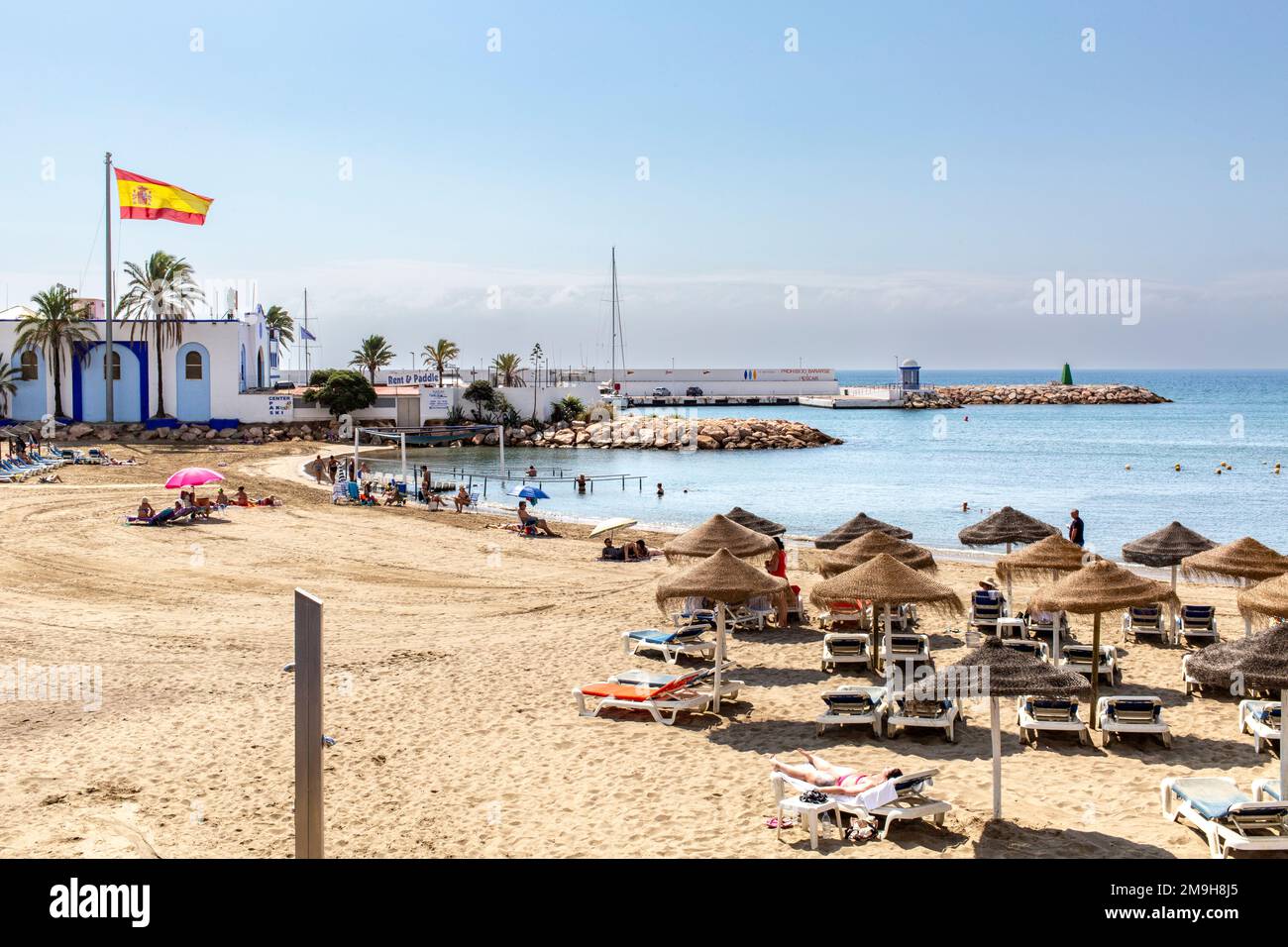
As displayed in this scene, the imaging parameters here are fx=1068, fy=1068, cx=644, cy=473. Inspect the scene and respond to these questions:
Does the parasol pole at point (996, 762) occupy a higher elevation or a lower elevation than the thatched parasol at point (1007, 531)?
lower

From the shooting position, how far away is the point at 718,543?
1526 cm

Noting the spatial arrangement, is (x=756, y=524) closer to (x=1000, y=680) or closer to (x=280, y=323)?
(x=1000, y=680)

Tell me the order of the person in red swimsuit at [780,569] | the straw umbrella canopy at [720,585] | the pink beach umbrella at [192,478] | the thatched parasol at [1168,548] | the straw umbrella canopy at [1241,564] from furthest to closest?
the pink beach umbrella at [192,478], the person in red swimsuit at [780,569], the thatched parasol at [1168,548], the straw umbrella canopy at [1241,564], the straw umbrella canopy at [720,585]

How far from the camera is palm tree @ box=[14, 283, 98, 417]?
59812 millimetres

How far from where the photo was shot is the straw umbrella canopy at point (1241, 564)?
14.0m

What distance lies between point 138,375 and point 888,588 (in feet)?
201

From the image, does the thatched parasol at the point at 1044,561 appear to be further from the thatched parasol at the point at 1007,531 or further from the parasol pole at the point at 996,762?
the parasol pole at the point at 996,762

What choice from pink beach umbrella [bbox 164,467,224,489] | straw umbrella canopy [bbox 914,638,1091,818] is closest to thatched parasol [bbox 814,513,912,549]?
straw umbrella canopy [bbox 914,638,1091,818]

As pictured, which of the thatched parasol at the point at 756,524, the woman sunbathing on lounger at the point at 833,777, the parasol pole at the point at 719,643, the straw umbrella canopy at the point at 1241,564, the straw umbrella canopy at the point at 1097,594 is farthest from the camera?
the thatched parasol at the point at 756,524

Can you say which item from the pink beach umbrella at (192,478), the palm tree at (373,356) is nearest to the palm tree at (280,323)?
the palm tree at (373,356)

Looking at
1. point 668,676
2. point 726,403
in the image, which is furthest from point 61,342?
point 726,403

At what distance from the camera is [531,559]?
2438 centimetres

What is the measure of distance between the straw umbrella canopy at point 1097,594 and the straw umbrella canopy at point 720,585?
9.58 feet
